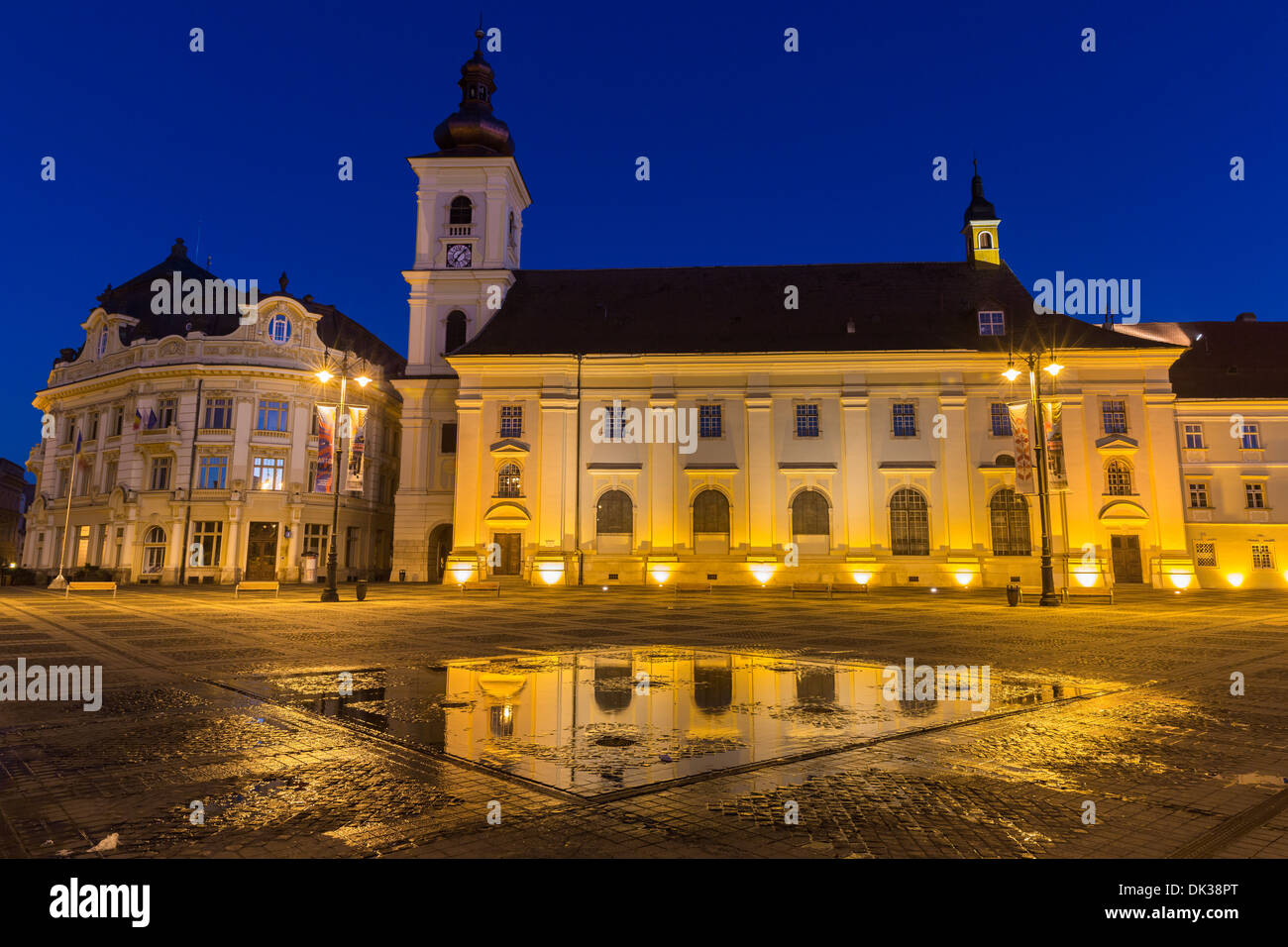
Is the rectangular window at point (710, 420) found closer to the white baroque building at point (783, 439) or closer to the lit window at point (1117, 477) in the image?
the white baroque building at point (783, 439)

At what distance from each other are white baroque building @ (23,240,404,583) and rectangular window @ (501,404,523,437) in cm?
927

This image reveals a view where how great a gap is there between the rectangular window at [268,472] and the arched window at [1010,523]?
135 feet

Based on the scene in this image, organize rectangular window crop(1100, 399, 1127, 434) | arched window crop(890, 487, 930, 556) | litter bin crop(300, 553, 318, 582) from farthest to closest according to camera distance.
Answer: litter bin crop(300, 553, 318, 582) → rectangular window crop(1100, 399, 1127, 434) → arched window crop(890, 487, 930, 556)

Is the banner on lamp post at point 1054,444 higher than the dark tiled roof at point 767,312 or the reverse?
the reverse

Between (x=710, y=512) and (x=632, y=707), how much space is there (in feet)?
107

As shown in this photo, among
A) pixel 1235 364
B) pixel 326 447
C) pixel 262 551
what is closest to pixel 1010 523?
pixel 1235 364

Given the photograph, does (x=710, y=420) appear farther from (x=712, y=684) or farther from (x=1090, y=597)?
(x=712, y=684)

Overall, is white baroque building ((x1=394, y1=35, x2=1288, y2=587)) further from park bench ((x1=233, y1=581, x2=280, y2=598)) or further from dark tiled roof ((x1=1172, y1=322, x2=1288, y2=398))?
park bench ((x1=233, y1=581, x2=280, y2=598))

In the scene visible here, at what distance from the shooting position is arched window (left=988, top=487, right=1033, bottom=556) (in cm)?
3928

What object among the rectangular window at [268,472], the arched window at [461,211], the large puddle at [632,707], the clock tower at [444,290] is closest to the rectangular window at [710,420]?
the clock tower at [444,290]

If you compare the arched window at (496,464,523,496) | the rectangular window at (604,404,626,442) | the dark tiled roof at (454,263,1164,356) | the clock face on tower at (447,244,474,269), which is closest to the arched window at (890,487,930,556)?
the dark tiled roof at (454,263,1164,356)

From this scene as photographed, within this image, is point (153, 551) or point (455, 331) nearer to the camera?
point (153, 551)

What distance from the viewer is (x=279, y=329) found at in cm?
4650

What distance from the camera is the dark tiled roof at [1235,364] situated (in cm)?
4569
